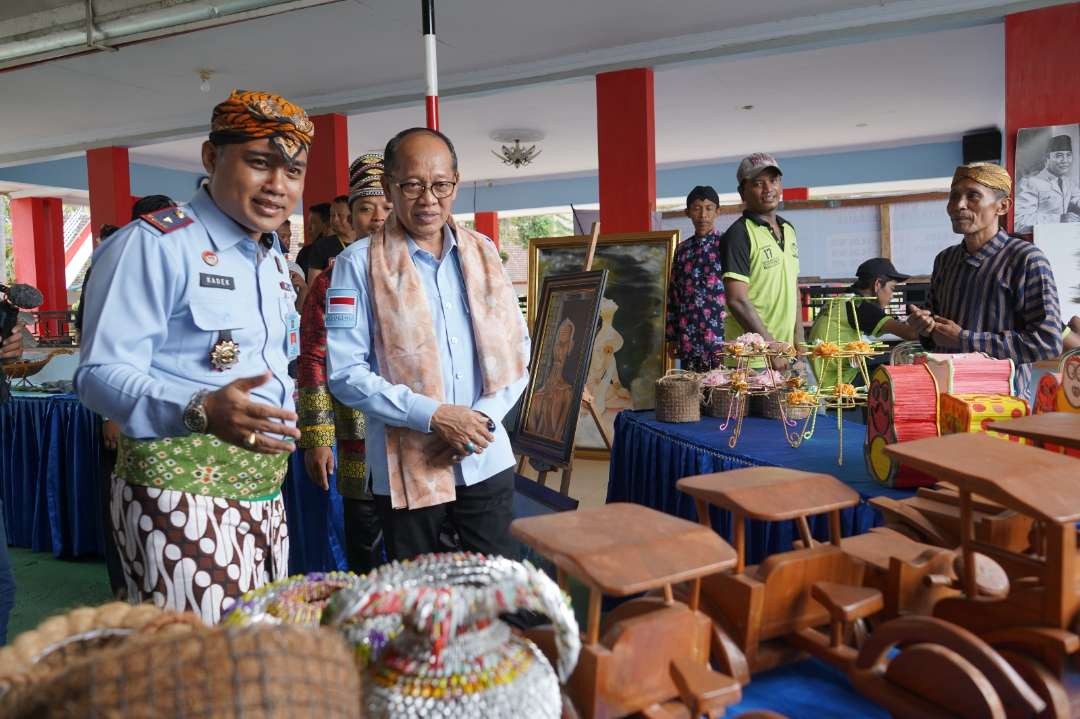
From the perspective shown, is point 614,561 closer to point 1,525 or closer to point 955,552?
point 955,552

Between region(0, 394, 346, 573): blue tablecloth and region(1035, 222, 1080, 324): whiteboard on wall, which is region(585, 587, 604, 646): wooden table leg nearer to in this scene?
region(0, 394, 346, 573): blue tablecloth

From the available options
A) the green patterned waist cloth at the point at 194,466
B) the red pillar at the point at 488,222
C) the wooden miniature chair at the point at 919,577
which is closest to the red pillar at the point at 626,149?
the green patterned waist cloth at the point at 194,466

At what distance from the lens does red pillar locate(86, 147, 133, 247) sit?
373 inches

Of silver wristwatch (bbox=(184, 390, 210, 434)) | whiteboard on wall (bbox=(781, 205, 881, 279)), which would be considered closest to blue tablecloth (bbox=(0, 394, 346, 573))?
silver wristwatch (bbox=(184, 390, 210, 434))

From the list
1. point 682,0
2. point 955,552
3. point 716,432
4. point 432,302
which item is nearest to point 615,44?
point 682,0

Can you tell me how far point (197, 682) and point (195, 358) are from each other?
3.02 feet

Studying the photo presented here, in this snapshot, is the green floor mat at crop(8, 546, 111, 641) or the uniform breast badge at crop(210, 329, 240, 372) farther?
the green floor mat at crop(8, 546, 111, 641)

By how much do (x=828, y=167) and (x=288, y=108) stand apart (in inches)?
488

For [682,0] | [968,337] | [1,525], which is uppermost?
[682,0]

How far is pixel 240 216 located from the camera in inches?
51.8

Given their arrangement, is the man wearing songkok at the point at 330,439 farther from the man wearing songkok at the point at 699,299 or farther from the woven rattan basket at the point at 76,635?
the man wearing songkok at the point at 699,299

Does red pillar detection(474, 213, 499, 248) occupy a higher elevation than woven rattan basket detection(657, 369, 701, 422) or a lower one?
higher

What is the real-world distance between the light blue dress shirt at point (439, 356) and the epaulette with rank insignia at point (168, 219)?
393mm

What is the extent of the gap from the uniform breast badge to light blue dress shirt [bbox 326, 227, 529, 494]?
310 millimetres
